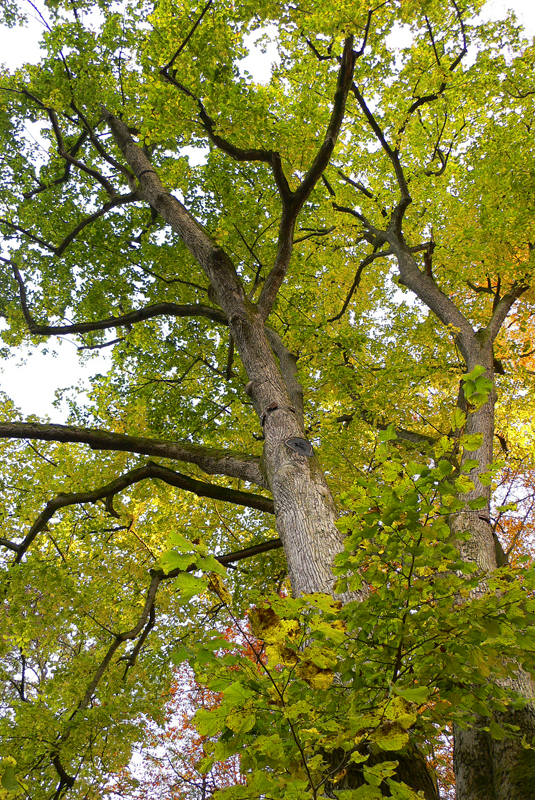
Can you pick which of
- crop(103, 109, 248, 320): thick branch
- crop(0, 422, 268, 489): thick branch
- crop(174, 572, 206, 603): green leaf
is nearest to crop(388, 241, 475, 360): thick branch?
crop(103, 109, 248, 320): thick branch

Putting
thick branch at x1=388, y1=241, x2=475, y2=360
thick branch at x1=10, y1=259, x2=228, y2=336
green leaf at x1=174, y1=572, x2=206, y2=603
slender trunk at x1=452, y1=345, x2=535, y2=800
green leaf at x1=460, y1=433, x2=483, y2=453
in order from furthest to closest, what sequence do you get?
1. thick branch at x1=388, y1=241, x2=475, y2=360
2. thick branch at x1=10, y1=259, x2=228, y2=336
3. slender trunk at x1=452, y1=345, x2=535, y2=800
4. green leaf at x1=460, y1=433, x2=483, y2=453
5. green leaf at x1=174, y1=572, x2=206, y2=603

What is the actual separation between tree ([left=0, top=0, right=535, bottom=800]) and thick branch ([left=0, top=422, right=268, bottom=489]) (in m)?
0.03

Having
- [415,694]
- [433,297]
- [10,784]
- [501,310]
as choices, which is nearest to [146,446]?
[10,784]

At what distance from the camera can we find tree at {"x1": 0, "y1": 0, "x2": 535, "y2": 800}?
467 cm

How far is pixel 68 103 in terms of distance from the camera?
7852mm

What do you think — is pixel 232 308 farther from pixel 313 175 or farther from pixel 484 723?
pixel 484 723

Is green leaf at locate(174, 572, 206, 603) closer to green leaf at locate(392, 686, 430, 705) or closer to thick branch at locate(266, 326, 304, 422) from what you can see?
green leaf at locate(392, 686, 430, 705)

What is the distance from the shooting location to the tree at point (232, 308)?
15.3 ft

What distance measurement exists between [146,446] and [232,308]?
1973 mm

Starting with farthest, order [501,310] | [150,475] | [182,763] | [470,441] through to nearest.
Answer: [182,763] → [501,310] → [150,475] → [470,441]

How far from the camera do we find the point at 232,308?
5352 millimetres

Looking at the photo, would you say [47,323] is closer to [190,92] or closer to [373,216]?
[190,92]

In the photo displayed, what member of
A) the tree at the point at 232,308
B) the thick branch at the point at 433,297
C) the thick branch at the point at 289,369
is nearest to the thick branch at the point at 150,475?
the tree at the point at 232,308

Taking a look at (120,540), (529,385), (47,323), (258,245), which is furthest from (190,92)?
(529,385)
